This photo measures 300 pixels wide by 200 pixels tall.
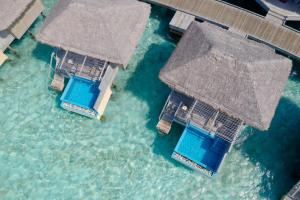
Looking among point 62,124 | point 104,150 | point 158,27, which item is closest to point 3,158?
point 62,124

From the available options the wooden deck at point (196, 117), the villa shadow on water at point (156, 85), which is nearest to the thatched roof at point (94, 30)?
the villa shadow on water at point (156, 85)

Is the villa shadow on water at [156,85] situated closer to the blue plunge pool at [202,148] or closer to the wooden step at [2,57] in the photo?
the blue plunge pool at [202,148]

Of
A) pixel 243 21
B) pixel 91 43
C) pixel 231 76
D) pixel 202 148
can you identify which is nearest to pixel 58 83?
pixel 91 43

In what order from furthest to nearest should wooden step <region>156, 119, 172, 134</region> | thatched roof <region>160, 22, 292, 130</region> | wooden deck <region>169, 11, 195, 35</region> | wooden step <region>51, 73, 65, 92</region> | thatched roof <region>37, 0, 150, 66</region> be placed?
wooden deck <region>169, 11, 195, 35</region>, wooden step <region>51, 73, 65, 92</region>, wooden step <region>156, 119, 172, 134</region>, thatched roof <region>37, 0, 150, 66</region>, thatched roof <region>160, 22, 292, 130</region>

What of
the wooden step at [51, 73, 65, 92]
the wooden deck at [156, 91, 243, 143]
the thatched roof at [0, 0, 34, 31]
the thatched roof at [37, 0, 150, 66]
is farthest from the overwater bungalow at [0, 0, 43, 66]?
the wooden deck at [156, 91, 243, 143]

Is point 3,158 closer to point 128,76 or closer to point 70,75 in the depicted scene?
point 70,75

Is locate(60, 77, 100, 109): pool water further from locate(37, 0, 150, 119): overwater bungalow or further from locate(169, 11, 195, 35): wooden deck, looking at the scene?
locate(169, 11, 195, 35): wooden deck
